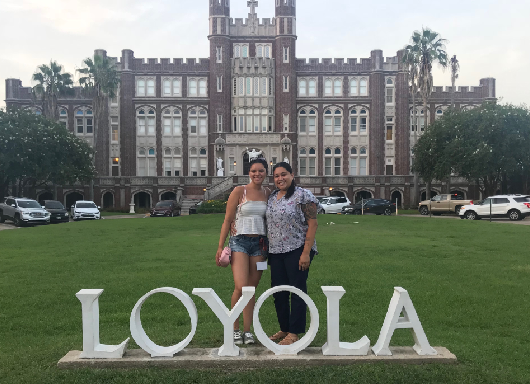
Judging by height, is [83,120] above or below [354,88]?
below

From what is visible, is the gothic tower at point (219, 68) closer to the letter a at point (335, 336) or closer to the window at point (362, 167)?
the window at point (362, 167)

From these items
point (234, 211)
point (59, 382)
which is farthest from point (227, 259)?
point (59, 382)

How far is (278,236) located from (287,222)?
0.63ft

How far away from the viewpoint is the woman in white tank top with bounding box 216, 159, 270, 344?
19.2 feet

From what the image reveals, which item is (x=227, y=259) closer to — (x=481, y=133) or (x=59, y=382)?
(x=59, y=382)

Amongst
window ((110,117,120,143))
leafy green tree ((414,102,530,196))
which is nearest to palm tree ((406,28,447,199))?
leafy green tree ((414,102,530,196))

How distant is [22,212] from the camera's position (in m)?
30.1

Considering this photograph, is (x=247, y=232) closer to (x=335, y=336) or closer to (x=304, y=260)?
(x=304, y=260)

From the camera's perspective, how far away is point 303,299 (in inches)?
215

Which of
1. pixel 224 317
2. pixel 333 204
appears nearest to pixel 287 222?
pixel 224 317

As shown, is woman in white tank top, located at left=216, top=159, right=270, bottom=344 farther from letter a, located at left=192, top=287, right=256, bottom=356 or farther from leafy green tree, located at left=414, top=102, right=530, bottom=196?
leafy green tree, located at left=414, top=102, right=530, bottom=196

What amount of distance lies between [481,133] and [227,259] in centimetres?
3672

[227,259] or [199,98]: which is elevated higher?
[199,98]

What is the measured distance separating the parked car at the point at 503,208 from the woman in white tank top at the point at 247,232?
89.5 ft
